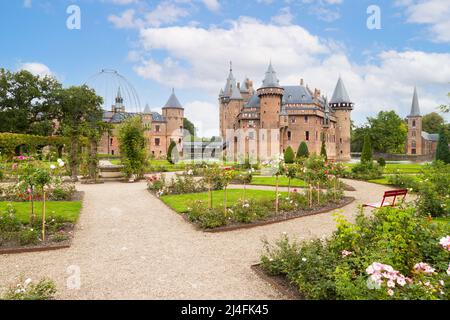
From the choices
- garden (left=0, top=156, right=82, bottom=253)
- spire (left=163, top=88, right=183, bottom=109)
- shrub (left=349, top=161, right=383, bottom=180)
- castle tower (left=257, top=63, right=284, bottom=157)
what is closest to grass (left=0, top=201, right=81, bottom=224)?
garden (left=0, top=156, right=82, bottom=253)

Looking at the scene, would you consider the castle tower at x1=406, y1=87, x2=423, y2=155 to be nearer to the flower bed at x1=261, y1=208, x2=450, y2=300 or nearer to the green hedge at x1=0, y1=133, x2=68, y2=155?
the green hedge at x1=0, y1=133, x2=68, y2=155

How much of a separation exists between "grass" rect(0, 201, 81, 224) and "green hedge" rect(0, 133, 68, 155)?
1655 cm

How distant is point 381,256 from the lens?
14.4 ft

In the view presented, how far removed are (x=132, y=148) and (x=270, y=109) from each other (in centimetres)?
2715

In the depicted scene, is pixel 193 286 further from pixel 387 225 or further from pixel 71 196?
pixel 71 196

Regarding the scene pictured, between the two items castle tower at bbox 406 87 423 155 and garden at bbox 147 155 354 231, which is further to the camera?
castle tower at bbox 406 87 423 155

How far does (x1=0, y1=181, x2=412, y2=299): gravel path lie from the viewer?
4.92 meters

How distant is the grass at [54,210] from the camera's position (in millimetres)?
9102

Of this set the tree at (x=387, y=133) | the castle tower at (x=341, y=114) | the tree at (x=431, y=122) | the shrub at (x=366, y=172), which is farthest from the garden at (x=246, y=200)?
the tree at (x=431, y=122)

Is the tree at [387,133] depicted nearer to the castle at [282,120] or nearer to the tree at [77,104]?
the castle at [282,120]

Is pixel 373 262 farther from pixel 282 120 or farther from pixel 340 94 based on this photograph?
pixel 340 94

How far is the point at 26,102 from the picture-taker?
36.8m

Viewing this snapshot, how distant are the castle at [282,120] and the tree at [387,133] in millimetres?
13146

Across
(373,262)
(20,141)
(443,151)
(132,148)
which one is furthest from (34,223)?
(443,151)
